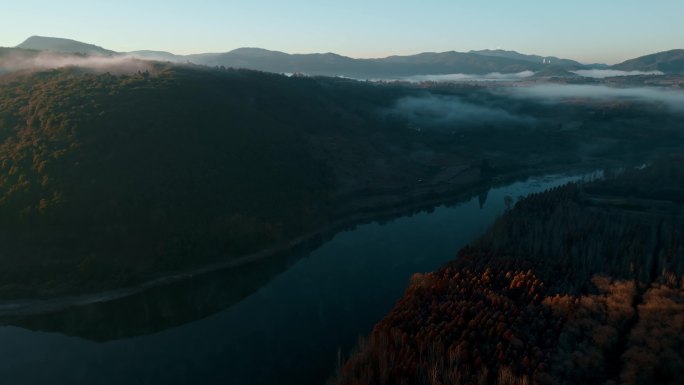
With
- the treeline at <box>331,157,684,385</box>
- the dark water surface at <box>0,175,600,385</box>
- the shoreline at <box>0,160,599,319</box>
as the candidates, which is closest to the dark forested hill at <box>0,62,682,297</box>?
the shoreline at <box>0,160,599,319</box>

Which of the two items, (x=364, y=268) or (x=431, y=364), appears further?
(x=364, y=268)

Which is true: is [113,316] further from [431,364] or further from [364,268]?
[431,364]

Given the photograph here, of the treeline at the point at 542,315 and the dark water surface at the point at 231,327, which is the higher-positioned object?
the treeline at the point at 542,315

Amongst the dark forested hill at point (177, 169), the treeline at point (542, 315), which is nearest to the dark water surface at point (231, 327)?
the dark forested hill at point (177, 169)

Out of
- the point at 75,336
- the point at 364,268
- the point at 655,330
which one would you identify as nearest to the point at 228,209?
the point at 364,268

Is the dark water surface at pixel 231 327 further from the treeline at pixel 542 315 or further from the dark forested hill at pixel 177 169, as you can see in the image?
the treeline at pixel 542 315

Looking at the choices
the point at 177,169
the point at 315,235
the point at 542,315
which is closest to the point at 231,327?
the point at 315,235

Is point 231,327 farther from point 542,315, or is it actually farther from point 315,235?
point 542,315
